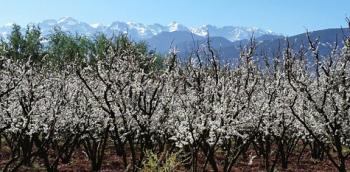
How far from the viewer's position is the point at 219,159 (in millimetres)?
35875

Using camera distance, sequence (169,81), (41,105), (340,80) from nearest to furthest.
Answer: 1. (340,80)
2. (41,105)
3. (169,81)

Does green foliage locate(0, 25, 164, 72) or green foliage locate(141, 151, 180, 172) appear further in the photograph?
green foliage locate(0, 25, 164, 72)

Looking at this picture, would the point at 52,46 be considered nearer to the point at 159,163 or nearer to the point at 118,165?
the point at 118,165

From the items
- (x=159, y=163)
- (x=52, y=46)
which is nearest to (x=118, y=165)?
(x=159, y=163)

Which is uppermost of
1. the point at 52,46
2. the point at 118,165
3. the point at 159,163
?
the point at 52,46

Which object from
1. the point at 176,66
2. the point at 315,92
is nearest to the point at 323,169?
the point at 176,66

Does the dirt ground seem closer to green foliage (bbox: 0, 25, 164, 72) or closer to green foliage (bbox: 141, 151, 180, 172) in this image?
green foliage (bbox: 141, 151, 180, 172)

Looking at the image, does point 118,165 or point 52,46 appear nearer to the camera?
point 118,165

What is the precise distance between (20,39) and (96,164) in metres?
60.4

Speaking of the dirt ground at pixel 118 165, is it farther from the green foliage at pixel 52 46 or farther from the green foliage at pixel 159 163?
the green foliage at pixel 52 46

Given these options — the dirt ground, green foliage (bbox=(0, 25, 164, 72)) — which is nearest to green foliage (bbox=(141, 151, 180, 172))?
the dirt ground

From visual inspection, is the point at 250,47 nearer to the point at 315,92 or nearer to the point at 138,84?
the point at 315,92

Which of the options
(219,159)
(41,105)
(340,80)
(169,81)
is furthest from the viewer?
(219,159)

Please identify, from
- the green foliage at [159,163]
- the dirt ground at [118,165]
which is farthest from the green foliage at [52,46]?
the green foliage at [159,163]
